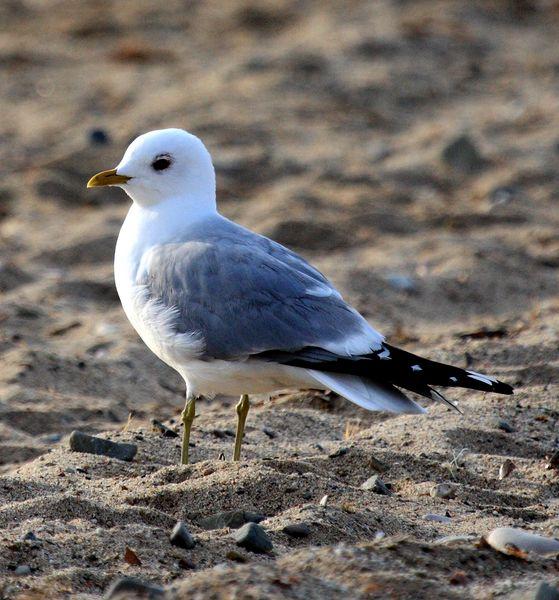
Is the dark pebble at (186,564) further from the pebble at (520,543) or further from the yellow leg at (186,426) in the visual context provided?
the yellow leg at (186,426)

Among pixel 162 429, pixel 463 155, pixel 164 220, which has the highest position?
pixel 463 155

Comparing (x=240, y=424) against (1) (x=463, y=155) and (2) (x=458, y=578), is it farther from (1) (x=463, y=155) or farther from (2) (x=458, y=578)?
(1) (x=463, y=155)

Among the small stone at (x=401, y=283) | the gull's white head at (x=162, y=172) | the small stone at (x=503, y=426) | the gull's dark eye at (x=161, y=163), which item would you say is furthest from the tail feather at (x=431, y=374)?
the small stone at (x=401, y=283)

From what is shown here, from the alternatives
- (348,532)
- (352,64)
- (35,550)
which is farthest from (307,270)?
(352,64)

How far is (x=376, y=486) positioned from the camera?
4133mm

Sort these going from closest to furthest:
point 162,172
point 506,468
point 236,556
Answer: point 236,556
point 506,468
point 162,172

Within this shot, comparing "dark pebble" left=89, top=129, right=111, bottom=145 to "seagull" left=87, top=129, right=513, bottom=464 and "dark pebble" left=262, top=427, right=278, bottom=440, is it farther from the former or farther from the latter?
"dark pebble" left=262, top=427, right=278, bottom=440

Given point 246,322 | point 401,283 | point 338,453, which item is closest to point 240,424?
point 338,453

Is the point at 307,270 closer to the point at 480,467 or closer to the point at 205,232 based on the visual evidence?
the point at 205,232

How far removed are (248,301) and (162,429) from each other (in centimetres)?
84

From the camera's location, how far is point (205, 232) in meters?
4.60

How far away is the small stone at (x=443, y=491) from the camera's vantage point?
4.11 meters

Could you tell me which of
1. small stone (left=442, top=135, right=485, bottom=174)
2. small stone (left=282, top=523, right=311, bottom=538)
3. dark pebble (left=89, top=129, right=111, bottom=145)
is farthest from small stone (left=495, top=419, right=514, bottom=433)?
dark pebble (left=89, top=129, right=111, bottom=145)

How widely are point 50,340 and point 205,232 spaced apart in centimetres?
183
